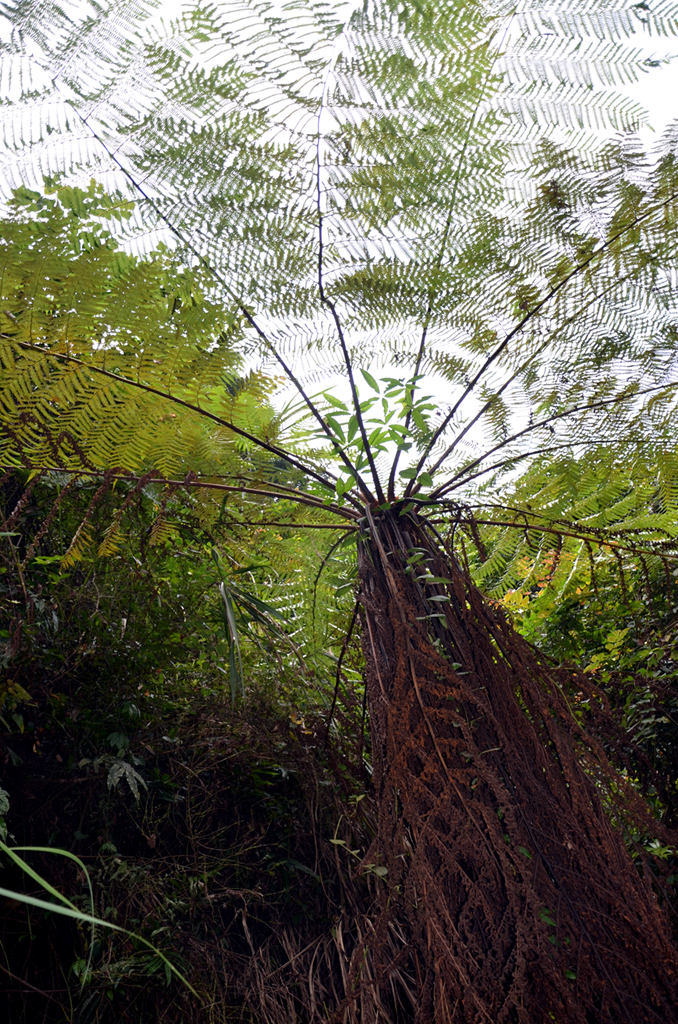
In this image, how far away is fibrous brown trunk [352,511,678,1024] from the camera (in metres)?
0.70

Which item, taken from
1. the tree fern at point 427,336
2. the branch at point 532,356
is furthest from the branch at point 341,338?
the branch at point 532,356

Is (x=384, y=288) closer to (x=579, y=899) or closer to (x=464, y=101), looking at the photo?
(x=464, y=101)

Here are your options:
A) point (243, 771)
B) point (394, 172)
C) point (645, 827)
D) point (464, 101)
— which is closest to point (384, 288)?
point (394, 172)

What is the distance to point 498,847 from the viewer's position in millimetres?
701

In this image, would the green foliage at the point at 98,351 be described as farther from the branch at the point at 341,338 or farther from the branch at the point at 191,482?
the branch at the point at 341,338

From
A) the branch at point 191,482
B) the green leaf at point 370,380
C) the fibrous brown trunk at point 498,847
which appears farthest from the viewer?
the green leaf at point 370,380

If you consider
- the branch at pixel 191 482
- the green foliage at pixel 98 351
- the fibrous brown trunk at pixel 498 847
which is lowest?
the fibrous brown trunk at pixel 498 847

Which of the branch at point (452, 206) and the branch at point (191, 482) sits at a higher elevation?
the branch at point (452, 206)

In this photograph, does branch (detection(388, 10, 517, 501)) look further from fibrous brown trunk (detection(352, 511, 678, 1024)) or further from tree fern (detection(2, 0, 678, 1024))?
fibrous brown trunk (detection(352, 511, 678, 1024))

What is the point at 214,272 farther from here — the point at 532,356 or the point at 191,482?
the point at 532,356

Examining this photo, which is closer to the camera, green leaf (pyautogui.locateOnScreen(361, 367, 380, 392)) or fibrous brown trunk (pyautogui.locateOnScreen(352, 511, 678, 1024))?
fibrous brown trunk (pyautogui.locateOnScreen(352, 511, 678, 1024))

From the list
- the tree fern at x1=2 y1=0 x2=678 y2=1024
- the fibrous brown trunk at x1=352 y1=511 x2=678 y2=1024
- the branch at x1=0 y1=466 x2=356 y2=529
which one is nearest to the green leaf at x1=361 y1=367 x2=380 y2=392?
the tree fern at x1=2 y1=0 x2=678 y2=1024

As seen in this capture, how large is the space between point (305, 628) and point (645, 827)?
0.90m

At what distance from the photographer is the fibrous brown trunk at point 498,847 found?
70cm
